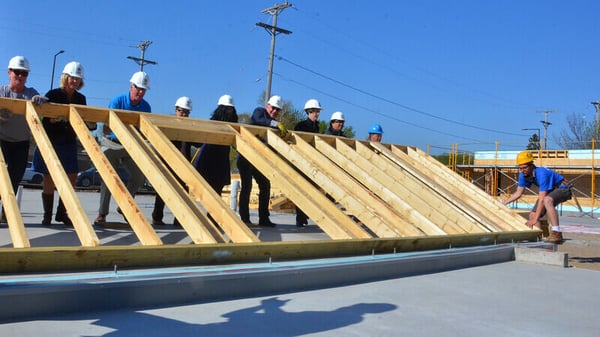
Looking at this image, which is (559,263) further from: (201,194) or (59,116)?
(59,116)

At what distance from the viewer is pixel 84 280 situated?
7.91 ft

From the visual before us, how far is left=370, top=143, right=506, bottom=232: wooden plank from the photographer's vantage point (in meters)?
5.52

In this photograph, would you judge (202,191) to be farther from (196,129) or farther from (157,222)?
(157,222)

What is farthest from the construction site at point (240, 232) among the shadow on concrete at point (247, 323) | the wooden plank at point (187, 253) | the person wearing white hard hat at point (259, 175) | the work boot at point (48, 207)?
the person wearing white hard hat at point (259, 175)

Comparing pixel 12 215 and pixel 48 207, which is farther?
pixel 48 207

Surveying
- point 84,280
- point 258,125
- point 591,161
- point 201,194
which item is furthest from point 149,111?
point 591,161

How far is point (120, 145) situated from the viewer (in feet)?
16.3

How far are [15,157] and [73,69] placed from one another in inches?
36.8

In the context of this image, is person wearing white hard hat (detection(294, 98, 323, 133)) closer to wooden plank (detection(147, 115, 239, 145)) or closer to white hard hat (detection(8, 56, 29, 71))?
wooden plank (detection(147, 115, 239, 145))

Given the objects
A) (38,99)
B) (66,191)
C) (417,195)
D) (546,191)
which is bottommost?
(66,191)

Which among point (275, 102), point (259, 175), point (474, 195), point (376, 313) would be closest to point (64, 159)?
point (259, 175)

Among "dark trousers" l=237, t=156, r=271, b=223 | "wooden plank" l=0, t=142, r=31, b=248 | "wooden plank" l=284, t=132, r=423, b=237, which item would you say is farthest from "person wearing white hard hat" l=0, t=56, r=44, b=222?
"wooden plank" l=284, t=132, r=423, b=237

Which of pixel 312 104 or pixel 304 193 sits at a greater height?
pixel 312 104

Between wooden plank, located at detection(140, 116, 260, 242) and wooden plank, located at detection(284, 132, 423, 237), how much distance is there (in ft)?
4.07
